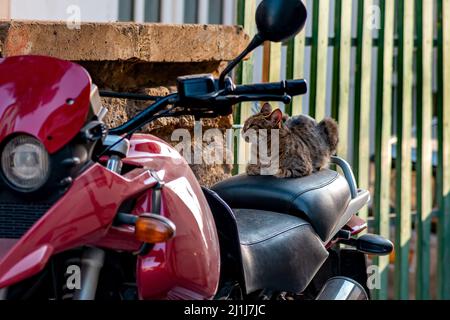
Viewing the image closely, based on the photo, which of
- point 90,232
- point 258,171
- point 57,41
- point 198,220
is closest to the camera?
point 90,232

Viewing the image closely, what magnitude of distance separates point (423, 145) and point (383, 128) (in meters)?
0.46

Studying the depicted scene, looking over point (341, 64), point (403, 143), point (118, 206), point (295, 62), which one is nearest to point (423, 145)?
point (403, 143)

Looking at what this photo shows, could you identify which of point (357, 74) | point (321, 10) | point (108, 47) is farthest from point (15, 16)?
point (357, 74)

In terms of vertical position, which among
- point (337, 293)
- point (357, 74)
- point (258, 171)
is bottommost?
point (337, 293)

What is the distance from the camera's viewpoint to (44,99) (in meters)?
2.19

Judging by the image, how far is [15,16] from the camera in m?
4.70

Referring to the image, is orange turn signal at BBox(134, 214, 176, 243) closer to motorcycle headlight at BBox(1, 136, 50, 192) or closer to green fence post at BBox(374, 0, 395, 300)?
motorcycle headlight at BBox(1, 136, 50, 192)

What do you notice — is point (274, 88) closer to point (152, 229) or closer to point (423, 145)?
point (152, 229)

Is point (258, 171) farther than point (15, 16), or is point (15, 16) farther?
point (15, 16)

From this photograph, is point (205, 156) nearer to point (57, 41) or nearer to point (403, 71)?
point (57, 41)

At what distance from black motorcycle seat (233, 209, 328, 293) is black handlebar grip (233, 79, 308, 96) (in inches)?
19.7

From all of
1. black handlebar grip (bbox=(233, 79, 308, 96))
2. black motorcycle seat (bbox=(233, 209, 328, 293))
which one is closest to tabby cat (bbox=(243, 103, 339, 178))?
black motorcycle seat (bbox=(233, 209, 328, 293))

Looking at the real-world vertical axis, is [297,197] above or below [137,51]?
below

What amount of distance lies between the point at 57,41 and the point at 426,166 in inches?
133
